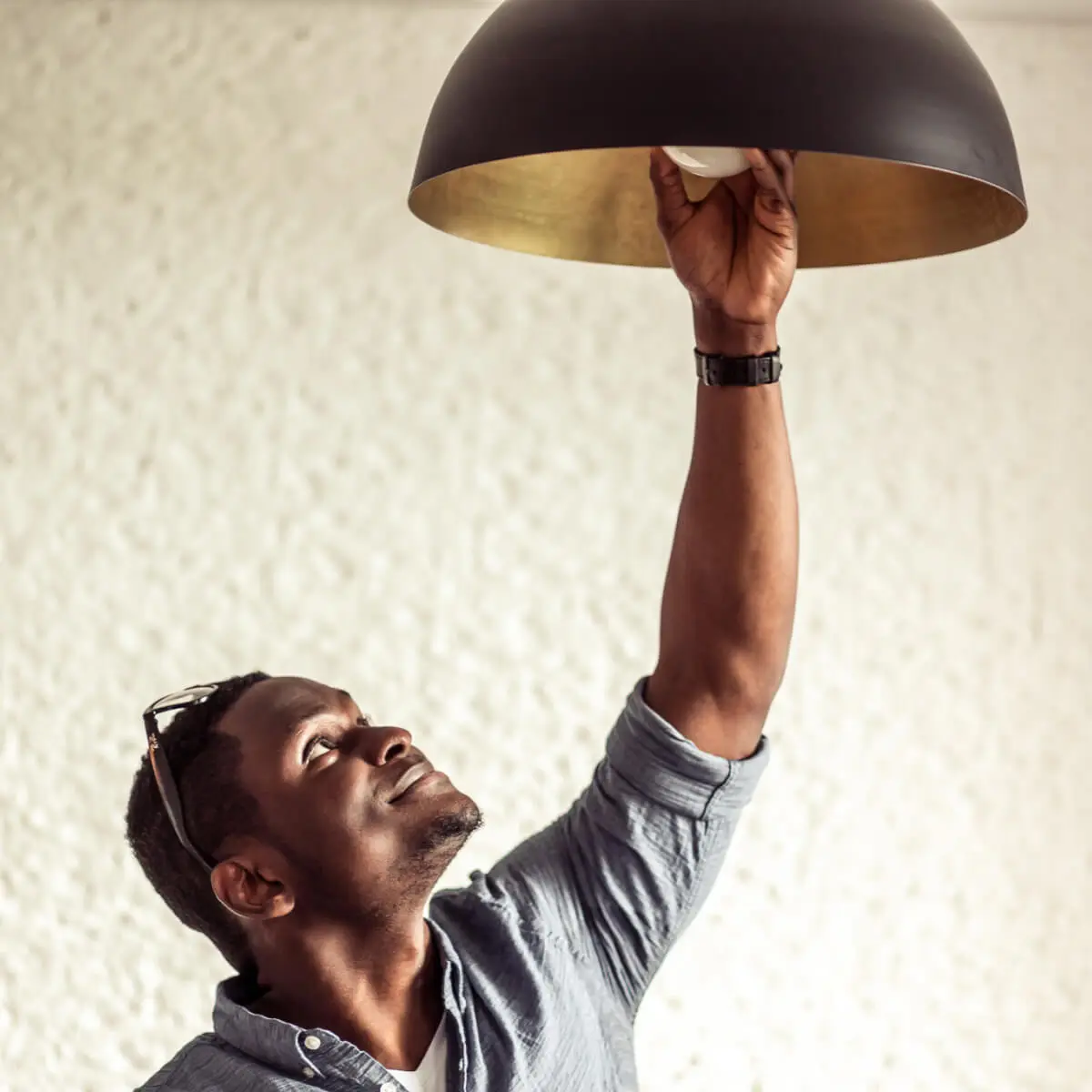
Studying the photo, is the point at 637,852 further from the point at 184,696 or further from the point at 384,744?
the point at 184,696

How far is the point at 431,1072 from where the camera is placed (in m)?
1.13

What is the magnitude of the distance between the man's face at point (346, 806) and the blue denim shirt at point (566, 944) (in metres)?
0.10

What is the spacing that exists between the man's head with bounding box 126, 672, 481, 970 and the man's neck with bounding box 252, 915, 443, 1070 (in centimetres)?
2

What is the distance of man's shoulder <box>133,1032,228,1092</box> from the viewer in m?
1.09

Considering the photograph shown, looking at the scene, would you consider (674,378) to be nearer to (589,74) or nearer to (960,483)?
(960,483)

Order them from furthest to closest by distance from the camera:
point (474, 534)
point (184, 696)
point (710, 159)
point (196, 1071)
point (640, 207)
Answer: point (474, 534) < point (184, 696) < point (196, 1071) < point (640, 207) < point (710, 159)

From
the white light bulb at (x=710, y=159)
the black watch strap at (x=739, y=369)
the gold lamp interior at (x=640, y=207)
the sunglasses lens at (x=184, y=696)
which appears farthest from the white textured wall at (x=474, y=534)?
the white light bulb at (x=710, y=159)

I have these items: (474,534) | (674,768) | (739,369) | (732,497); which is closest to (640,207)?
(739,369)

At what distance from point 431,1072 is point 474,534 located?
3.00 ft

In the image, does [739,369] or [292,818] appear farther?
[292,818]

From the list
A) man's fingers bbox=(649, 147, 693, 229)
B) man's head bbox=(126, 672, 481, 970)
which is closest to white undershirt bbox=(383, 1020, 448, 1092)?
man's head bbox=(126, 672, 481, 970)

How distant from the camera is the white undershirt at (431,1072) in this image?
1.12 meters

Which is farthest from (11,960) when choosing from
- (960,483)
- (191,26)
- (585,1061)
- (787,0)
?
(787,0)

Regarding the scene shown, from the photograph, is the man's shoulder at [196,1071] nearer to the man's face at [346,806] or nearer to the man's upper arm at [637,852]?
the man's face at [346,806]
